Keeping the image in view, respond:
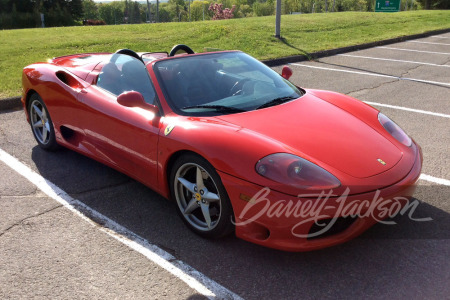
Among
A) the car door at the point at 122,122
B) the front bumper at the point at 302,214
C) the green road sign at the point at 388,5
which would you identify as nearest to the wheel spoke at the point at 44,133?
the car door at the point at 122,122

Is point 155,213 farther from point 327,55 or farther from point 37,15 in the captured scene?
point 37,15

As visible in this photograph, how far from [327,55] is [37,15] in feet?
128

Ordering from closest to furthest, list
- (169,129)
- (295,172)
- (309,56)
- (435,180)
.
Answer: (295,172), (169,129), (435,180), (309,56)

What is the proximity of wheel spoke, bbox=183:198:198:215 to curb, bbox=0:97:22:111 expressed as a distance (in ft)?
15.4

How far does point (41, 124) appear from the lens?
184 inches

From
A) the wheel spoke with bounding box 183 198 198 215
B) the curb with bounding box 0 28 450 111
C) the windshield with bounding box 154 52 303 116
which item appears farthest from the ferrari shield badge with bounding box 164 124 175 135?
the curb with bounding box 0 28 450 111

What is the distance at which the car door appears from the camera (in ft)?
10.8

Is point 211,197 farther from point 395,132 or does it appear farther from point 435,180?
point 435,180

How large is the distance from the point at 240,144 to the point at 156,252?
911mm

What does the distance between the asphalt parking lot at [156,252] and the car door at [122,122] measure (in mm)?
338

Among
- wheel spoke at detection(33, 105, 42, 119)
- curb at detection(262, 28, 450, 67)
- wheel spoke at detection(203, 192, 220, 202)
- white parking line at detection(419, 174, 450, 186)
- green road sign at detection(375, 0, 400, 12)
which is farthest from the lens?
green road sign at detection(375, 0, 400, 12)

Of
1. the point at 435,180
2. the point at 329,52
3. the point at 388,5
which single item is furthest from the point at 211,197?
the point at 388,5

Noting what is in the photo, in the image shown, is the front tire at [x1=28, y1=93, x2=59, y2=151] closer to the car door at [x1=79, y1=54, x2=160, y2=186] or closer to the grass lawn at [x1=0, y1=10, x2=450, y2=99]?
the car door at [x1=79, y1=54, x2=160, y2=186]

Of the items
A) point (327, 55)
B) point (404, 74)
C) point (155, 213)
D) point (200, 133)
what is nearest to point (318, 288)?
point (200, 133)
